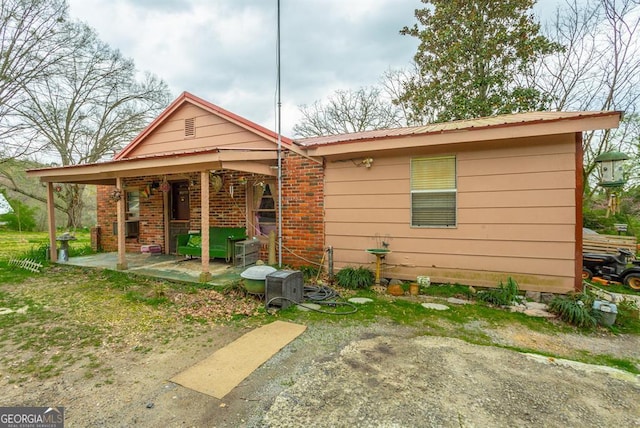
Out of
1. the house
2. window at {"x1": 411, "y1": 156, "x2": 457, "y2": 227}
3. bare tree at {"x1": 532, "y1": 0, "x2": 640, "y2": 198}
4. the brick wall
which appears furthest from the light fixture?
bare tree at {"x1": 532, "y1": 0, "x2": 640, "y2": 198}

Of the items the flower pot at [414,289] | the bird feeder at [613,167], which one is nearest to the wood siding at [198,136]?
the flower pot at [414,289]

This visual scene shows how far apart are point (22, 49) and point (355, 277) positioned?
16087 mm

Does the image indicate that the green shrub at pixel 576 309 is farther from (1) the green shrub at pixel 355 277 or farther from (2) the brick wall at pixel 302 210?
(2) the brick wall at pixel 302 210

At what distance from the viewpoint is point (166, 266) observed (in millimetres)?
6793

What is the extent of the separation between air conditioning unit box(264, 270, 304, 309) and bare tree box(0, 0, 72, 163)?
589 inches

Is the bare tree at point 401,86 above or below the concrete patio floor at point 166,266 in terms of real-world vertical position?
above

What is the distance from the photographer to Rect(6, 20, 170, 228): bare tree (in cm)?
1295


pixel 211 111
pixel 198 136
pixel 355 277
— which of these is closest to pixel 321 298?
pixel 355 277

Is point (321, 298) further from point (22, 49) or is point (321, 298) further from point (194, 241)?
point (22, 49)

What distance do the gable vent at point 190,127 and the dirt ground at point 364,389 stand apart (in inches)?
254

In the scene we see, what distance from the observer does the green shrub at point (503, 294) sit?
448 cm

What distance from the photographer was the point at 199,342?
334cm

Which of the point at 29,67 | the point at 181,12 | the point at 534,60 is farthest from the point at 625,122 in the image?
the point at 29,67

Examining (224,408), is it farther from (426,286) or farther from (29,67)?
(29,67)
